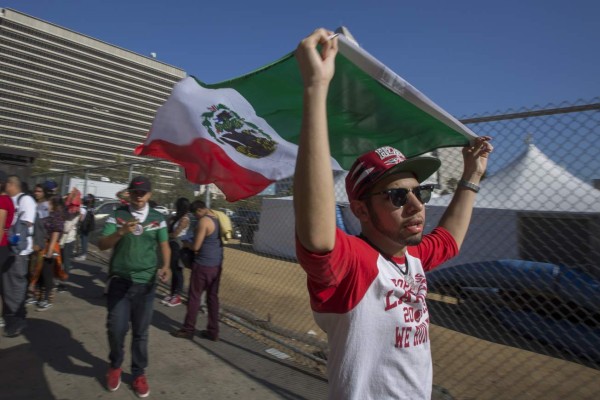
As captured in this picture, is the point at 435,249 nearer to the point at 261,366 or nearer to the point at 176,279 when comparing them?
the point at 261,366

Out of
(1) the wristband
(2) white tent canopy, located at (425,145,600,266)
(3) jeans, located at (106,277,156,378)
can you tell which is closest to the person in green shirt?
(3) jeans, located at (106,277,156,378)

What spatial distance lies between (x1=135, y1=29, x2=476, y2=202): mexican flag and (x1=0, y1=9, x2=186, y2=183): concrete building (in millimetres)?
80265

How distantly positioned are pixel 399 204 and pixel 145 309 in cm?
313

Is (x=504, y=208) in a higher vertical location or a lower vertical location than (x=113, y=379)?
higher

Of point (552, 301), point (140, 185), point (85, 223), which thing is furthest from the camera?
point (85, 223)

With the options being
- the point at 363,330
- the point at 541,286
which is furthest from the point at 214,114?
the point at 541,286

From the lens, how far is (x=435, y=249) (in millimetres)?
1922

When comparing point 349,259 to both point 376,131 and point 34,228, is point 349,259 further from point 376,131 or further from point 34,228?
point 34,228

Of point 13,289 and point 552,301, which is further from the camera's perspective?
point 13,289

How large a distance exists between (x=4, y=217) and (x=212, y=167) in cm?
290

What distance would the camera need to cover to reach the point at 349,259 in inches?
49.6

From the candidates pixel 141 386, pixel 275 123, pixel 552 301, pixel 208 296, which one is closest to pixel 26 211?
pixel 208 296

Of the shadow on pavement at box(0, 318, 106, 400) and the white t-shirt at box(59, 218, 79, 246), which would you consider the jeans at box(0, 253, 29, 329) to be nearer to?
the shadow on pavement at box(0, 318, 106, 400)

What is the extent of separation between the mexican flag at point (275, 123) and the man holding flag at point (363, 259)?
470mm
